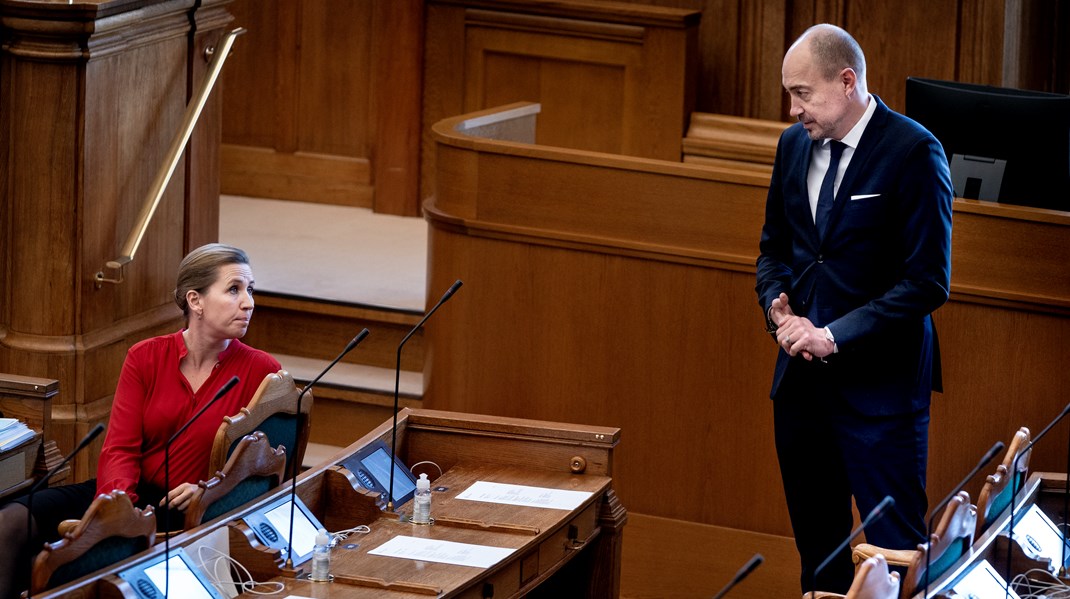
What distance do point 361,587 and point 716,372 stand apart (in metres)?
1.81

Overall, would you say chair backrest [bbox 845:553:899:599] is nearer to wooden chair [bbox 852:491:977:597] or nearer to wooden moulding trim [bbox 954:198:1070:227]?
wooden chair [bbox 852:491:977:597]

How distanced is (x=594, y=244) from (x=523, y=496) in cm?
125

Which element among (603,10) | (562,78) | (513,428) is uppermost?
(603,10)

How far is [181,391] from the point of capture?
12.3 ft

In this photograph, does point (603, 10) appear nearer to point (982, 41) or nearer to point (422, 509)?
point (982, 41)

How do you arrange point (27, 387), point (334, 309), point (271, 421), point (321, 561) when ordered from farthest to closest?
point (334, 309) → point (27, 387) → point (271, 421) → point (321, 561)

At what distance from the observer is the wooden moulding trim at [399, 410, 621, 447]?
3.80 meters

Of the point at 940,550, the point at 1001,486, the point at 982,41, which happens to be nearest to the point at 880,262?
the point at 1001,486

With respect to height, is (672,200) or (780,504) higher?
(672,200)

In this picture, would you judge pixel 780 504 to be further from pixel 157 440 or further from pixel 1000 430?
pixel 157 440

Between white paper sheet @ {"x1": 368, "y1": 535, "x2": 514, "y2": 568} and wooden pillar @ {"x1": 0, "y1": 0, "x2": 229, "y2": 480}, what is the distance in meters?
1.85

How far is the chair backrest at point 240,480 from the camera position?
3186 millimetres

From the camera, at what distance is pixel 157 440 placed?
3.72m

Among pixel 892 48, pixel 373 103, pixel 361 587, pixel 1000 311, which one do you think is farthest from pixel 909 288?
pixel 373 103
